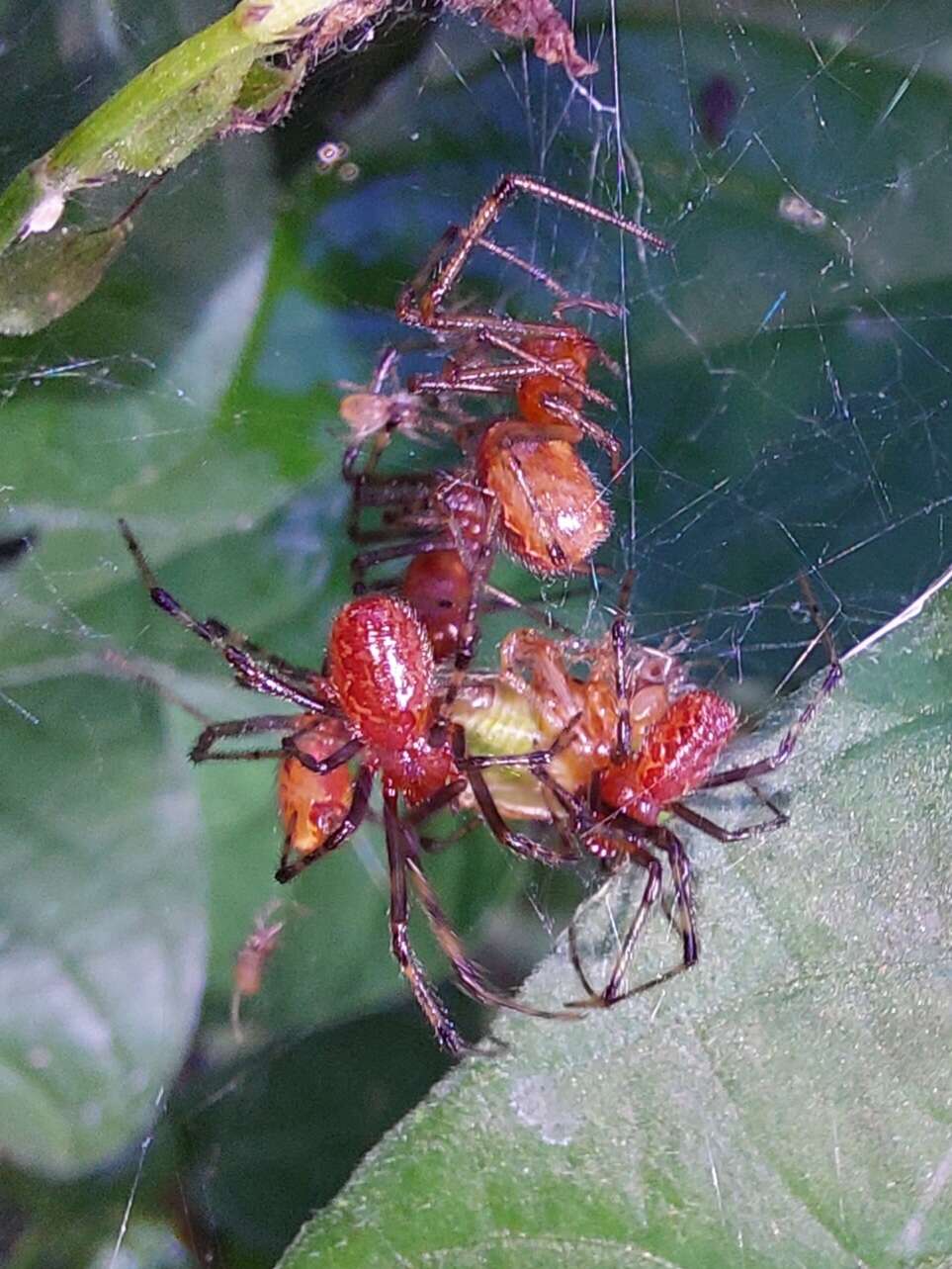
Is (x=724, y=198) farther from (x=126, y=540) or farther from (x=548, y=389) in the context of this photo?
(x=126, y=540)

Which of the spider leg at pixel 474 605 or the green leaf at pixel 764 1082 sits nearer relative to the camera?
the green leaf at pixel 764 1082

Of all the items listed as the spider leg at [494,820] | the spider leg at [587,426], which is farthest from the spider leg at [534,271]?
the spider leg at [494,820]

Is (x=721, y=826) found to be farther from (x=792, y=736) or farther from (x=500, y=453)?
(x=500, y=453)

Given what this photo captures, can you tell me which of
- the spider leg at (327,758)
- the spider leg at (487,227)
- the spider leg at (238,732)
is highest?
the spider leg at (487,227)

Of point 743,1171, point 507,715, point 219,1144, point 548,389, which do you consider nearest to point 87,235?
point 548,389

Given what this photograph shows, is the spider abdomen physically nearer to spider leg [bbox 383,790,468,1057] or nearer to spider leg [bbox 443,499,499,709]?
spider leg [bbox 443,499,499,709]

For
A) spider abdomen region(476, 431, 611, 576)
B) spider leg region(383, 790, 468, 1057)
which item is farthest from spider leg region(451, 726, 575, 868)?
spider abdomen region(476, 431, 611, 576)

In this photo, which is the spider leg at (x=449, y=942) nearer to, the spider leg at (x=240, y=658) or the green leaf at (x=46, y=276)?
the spider leg at (x=240, y=658)
